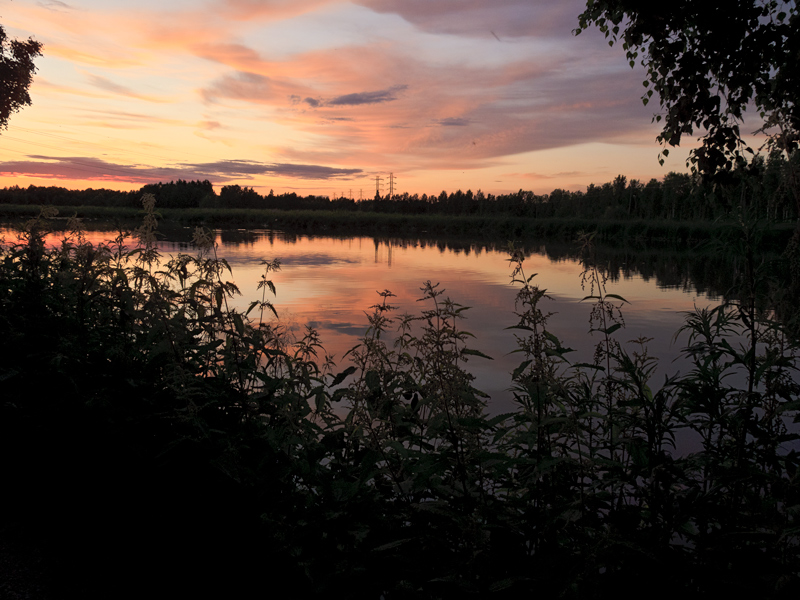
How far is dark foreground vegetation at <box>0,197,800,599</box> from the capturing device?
1.99 m

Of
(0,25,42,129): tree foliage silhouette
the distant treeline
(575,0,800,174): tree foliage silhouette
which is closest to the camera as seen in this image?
(575,0,800,174): tree foliage silhouette

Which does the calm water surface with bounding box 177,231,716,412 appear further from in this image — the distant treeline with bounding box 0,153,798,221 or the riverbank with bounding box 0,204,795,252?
the distant treeline with bounding box 0,153,798,221

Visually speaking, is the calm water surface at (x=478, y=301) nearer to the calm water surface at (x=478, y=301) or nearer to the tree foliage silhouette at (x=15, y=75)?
the calm water surface at (x=478, y=301)

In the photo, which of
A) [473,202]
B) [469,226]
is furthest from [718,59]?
[473,202]

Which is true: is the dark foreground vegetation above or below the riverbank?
below

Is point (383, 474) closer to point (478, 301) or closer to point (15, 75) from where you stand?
point (478, 301)

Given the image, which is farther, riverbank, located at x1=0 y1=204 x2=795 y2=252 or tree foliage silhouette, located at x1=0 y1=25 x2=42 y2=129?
riverbank, located at x1=0 y1=204 x2=795 y2=252

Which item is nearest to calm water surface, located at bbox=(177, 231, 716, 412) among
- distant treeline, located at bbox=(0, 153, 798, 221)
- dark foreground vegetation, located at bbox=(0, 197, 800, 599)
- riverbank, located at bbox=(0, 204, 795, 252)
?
dark foreground vegetation, located at bbox=(0, 197, 800, 599)

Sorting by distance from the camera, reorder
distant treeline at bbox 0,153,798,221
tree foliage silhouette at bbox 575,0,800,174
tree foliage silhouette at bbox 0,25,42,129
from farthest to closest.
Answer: distant treeline at bbox 0,153,798,221 < tree foliage silhouette at bbox 0,25,42,129 < tree foliage silhouette at bbox 575,0,800,174

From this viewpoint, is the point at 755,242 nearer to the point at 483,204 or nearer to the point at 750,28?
the point at 750,28

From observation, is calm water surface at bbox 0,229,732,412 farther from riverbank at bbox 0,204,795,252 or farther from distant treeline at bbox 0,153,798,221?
distant treeline at bbox 0,153,798,221

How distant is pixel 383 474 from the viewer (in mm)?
2697

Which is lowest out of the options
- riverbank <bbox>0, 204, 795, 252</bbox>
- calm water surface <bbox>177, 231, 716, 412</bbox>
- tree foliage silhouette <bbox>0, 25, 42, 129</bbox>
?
calm water surface <bbox>177, 231, 716, 412</bbox>

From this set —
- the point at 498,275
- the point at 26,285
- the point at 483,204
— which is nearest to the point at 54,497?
the point at 26,285
